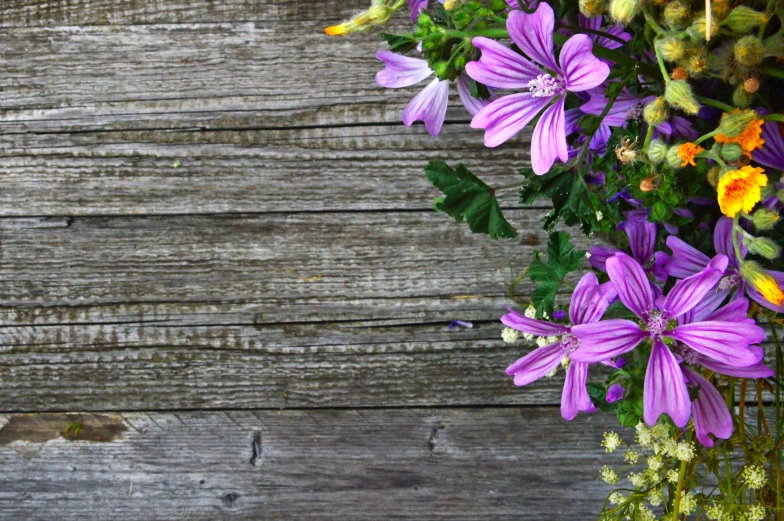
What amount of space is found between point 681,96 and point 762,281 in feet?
0.49

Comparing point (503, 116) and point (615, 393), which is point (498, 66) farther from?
point (615, 393)

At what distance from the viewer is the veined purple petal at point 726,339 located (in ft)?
1.56

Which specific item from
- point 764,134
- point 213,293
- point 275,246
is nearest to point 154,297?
point 213,293

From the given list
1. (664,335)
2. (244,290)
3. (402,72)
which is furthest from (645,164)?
(244,290)

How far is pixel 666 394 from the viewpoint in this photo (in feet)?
1.60

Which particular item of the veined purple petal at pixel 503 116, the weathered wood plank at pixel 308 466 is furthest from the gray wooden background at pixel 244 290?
the veined purple petal at pixel 503 116

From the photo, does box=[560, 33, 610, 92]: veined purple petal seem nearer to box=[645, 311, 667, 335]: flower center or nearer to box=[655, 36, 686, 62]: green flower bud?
box=[655, 36, 686, 62]: green flower bud

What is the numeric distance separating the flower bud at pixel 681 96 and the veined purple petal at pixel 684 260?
143 mm

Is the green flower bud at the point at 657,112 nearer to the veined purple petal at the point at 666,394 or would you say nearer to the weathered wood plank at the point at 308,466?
the veined purple petal at the point at 666,394

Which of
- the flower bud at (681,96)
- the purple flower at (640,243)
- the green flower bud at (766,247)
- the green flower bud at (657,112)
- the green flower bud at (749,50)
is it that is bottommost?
the purple flower at (640,243)

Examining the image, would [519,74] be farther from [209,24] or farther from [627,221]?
[209,24]

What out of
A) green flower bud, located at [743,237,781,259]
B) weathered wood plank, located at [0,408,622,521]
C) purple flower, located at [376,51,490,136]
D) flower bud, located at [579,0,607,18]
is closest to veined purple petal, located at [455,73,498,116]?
purple flower, located at [376,51,490,136]

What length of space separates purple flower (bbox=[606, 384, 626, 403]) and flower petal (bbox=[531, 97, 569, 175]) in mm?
219

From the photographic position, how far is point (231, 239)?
3.04ft
